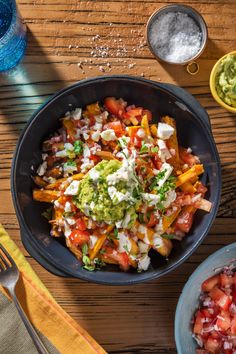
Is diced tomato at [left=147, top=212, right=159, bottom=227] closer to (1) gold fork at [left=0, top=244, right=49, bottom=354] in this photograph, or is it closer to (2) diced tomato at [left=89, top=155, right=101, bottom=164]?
(2) diced tomato at [left=89, top=155, right=101, bottom=164]

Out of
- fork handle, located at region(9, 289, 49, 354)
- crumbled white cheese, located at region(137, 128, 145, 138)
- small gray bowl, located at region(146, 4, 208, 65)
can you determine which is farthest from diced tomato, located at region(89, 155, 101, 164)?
fork handle, located at region(9, 289, 49, 354)

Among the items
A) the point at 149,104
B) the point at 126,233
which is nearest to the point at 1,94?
the point at 149,104

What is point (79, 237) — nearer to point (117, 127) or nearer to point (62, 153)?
point (62, 153)

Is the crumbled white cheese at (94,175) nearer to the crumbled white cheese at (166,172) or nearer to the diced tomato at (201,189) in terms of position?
the crumbled white cheese at (166,172)

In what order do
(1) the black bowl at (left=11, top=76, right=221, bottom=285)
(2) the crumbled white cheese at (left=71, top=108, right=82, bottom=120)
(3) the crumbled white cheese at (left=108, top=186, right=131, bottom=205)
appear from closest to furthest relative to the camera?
(3) the crumbled white cheese at (left=108, top=186, right=131, bottom=205), (1) the black bowl at (left=11, top=76, right=221, bottom=285), (2) the crumbled white cheese at (left=71, top=108, right=82, bottom=120)

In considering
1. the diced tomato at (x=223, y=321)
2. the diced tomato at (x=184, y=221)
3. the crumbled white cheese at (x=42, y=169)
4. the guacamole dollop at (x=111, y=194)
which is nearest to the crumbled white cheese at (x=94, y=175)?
the guacamole dollop at (x=111, y=194)

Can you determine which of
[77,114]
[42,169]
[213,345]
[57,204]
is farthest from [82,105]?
[213,345]
